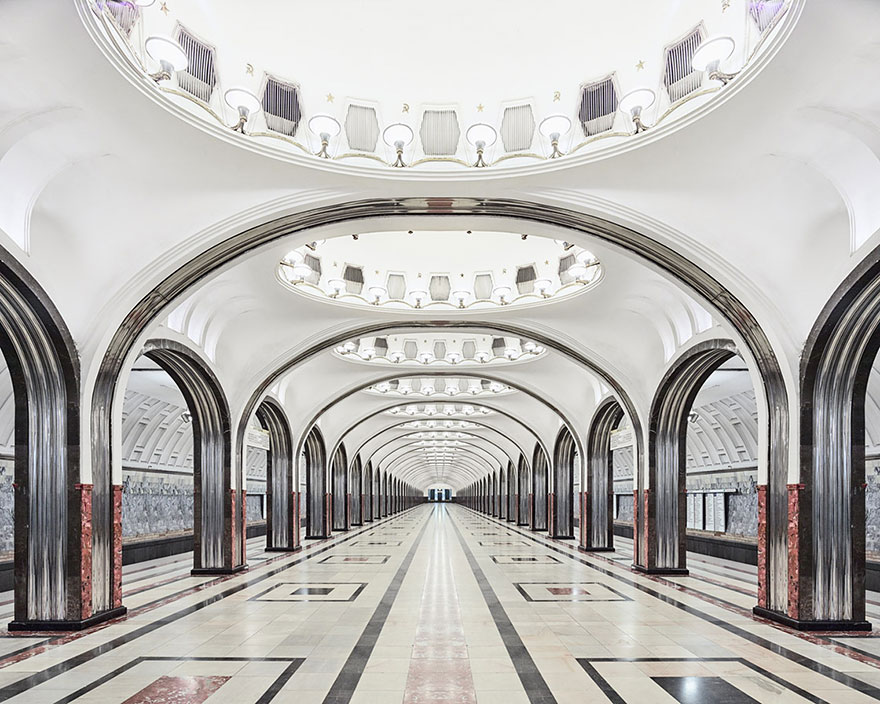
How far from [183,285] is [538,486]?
26.5 metres

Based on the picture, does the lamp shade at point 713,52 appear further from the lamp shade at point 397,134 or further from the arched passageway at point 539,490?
the arched passageway at point 539,490

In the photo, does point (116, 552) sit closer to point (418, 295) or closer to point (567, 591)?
point (567, 591)

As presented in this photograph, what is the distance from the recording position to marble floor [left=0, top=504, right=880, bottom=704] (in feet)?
23.3

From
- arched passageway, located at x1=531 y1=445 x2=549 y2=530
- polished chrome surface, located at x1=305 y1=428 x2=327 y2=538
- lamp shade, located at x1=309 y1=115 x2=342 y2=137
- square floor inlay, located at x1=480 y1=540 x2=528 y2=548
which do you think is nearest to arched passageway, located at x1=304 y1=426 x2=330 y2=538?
polished chrome surface, located at x1=305 y1=428 x2=327 y2=538

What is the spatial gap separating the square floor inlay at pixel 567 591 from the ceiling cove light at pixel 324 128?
8.18m

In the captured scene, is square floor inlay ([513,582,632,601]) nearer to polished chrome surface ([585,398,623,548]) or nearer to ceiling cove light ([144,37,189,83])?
polished chrome surface ([585,398,623,548])

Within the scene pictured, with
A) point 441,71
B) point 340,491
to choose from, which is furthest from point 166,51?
point 340,491

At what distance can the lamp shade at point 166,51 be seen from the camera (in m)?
7.65

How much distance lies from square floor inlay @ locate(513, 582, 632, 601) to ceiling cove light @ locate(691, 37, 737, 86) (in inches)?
345

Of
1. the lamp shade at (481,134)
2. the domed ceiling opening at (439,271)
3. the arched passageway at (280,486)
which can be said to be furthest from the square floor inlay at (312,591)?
the arched passageway at (280,486)

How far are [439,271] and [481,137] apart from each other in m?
7.22

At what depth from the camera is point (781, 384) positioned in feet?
35.4

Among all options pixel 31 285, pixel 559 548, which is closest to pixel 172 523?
pixel 559 548

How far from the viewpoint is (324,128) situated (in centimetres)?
948
